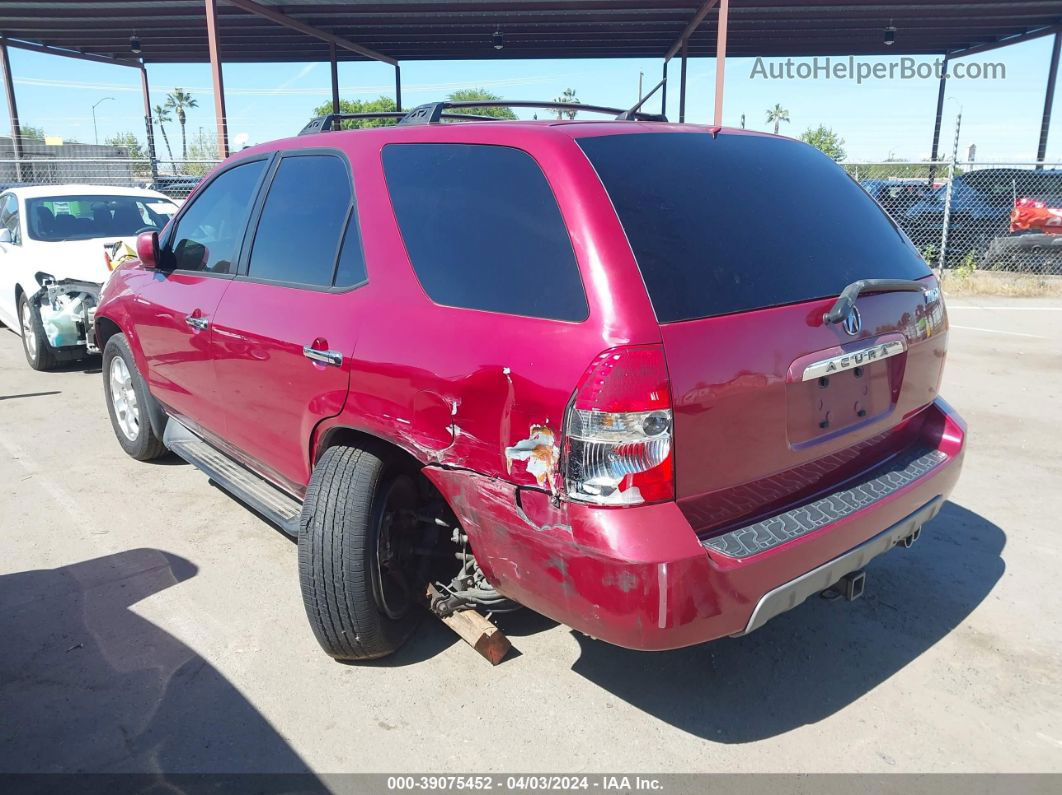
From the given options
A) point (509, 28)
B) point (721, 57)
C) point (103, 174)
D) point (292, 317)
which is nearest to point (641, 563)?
point (292, 317)

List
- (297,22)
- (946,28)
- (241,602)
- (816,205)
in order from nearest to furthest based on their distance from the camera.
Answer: (816,205) < (241,602) < (297,22) < (946,28)

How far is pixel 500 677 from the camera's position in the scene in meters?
2.90

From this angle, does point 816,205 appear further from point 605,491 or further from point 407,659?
point 407,659

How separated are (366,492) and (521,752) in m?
0.99

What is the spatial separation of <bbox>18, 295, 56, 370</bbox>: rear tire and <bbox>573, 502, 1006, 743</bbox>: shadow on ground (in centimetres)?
639

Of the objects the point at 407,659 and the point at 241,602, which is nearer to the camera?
the point at 407,659

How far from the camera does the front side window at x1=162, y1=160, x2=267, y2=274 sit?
368 centimetres

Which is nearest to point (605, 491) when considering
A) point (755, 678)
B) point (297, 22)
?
point (755, 678)

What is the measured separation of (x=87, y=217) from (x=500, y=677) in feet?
24.2

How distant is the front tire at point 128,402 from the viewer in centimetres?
476

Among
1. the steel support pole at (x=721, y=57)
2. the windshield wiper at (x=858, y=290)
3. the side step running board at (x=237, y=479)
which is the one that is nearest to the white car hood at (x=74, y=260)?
the side step running board at (x=237, y=479)

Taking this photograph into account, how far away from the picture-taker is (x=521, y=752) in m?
2.51

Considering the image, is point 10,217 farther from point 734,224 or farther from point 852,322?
point 852,322

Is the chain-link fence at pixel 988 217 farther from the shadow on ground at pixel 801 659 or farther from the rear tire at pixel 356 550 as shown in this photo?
the rear tire at pixel 356 550
